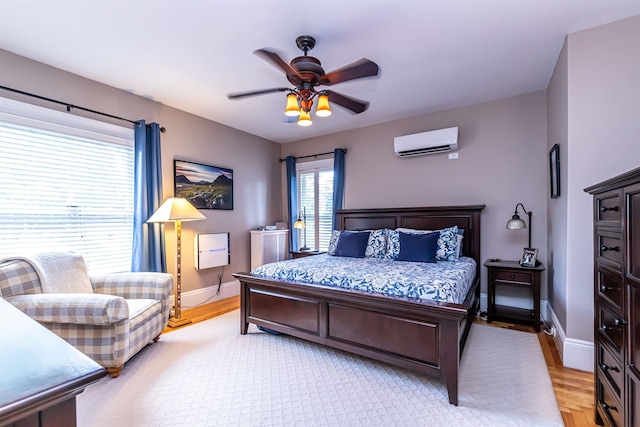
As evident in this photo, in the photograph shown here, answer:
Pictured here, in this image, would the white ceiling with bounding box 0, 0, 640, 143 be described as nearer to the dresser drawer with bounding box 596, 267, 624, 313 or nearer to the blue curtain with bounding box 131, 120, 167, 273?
the blue curtain with bounding box 131, 120, 167, 273

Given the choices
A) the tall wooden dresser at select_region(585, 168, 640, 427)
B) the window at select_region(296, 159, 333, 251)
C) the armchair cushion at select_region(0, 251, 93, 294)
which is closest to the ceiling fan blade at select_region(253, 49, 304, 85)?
the tall wooden dresser at select_region(585, 168, 640, 427)

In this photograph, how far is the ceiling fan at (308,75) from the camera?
6.68ft

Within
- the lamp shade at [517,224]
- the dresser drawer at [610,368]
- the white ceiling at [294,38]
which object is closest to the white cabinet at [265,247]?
the white ceiling at [294,38]

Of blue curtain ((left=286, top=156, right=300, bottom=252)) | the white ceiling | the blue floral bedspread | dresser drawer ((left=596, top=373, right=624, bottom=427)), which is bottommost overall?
dresser drawer ((left=596, top=373, right=624, bottom=427))

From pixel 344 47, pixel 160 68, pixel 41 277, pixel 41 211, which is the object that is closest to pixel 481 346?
pixel 344 47

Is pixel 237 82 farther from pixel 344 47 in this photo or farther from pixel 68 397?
pixel 68 397

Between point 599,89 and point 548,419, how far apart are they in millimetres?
2353

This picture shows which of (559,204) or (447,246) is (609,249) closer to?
(559,204)

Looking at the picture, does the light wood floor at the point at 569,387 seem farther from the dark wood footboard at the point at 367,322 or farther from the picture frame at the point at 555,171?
the picture frame at the point at 555,171

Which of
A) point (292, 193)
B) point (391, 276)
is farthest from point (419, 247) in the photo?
point (292, 193)

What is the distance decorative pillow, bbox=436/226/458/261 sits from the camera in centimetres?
338

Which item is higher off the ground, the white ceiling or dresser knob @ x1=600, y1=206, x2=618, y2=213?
the white ceiling

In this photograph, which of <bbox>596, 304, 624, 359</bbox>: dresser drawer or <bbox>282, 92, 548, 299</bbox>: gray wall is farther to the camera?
<bbox>282, 92, 548, 299</bbox>: gray wall

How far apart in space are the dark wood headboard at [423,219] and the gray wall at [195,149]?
57.3 inches
